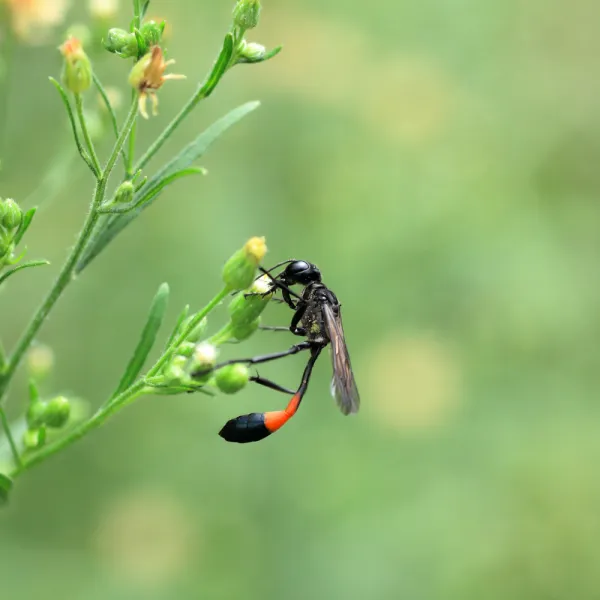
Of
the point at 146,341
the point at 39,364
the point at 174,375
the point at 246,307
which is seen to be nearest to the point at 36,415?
the point at 146,341

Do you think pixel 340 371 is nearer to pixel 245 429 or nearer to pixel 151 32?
pixel 245 429

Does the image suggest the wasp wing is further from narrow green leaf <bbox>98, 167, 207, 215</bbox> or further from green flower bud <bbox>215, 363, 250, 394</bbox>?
narrow green leaf <bbox>98, 167, 207, 215</bbox>

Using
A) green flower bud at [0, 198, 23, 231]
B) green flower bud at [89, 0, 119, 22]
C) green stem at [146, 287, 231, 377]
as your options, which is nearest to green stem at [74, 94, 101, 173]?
green flower bud at [0, 198, 23, 231]

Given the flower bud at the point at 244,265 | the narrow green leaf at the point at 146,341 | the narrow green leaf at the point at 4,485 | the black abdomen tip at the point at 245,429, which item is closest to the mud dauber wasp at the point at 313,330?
the black abdomen tip at the point at 245,429

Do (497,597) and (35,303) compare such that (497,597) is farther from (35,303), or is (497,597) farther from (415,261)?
(35,303)

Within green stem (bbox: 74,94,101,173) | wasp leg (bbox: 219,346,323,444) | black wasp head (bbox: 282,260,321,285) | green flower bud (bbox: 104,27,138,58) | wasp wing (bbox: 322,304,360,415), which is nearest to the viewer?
green stem (bbox: 74,94,101,173)

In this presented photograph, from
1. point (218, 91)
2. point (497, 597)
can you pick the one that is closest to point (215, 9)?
point (218, 91)

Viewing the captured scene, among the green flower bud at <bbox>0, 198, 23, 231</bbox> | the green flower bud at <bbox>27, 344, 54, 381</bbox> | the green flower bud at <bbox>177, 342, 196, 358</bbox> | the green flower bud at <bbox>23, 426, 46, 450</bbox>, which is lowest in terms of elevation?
the green flower bud at <bbox>23, 426, 46, 450</bbox>

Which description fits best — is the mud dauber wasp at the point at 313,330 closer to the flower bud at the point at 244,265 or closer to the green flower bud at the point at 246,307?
the green flower bud at the point at 246,307
